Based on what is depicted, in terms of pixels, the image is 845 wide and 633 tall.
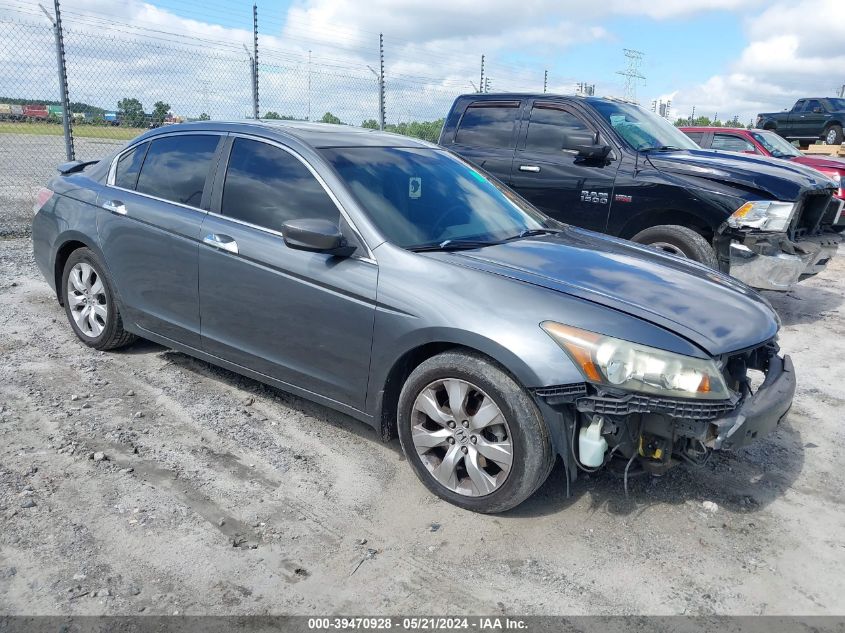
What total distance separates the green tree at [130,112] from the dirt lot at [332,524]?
7216 mm

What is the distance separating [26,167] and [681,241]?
53.9ft

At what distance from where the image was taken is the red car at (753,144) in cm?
1146

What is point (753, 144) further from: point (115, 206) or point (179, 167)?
point (115, 206)

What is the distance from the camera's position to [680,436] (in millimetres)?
2938

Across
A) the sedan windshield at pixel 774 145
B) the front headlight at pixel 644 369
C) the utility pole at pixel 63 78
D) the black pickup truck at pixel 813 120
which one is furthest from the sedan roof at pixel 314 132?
the black pickup truck at pixel 813 120

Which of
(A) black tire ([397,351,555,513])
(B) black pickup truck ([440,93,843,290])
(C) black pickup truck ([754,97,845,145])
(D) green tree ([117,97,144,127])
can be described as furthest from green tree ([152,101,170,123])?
(C) black pickup truck ([754,97,845,145])

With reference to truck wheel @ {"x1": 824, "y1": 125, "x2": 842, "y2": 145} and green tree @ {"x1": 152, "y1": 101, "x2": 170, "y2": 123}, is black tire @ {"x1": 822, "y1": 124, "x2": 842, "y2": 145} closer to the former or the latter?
truck wheel @ {"x1": 824, "y1": 125, "x2": 842, "y2": 145}

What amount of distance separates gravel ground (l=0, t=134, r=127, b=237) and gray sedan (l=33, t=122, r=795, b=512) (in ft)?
4.67

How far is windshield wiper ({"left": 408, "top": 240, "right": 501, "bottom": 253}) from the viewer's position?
3.46m

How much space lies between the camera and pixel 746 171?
633 cm

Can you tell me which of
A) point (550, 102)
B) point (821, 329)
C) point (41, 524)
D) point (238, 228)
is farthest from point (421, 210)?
point (821, 329)

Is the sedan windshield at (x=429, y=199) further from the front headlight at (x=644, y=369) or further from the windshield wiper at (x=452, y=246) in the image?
the front headlight at (x=644, y=369)

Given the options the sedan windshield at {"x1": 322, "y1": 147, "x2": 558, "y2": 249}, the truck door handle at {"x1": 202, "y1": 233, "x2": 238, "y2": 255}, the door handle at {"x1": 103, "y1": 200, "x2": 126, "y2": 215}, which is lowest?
the truck door handle at {"x1": 202, "y1": 233, "x2": 238, "y2": 255}

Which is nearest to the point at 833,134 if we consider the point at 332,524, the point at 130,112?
the point at 130,112
